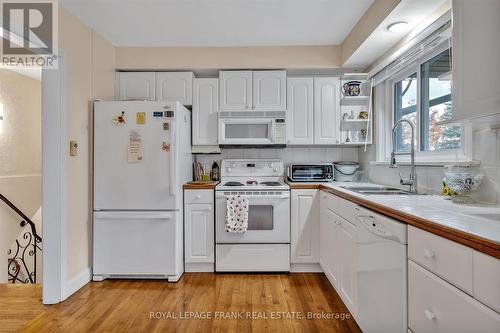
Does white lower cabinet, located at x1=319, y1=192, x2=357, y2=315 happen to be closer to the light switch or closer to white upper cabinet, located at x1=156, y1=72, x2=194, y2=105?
white upper cabinet, located at x1=156, y1=72, x2=194, y2=105

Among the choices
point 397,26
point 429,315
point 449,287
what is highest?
point 397,26

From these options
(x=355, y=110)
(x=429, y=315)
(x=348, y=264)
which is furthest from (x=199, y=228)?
(x=355, y=110)

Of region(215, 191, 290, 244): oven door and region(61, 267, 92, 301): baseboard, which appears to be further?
region(215, 191, 290, 244): oven door

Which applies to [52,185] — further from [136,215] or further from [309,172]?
[309,172]

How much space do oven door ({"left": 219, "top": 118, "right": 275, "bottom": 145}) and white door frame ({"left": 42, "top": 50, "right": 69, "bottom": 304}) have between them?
4.79 ft

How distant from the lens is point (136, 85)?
2963 mm

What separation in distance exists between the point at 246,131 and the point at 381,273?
1983mm

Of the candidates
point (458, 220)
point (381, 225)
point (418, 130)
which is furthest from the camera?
point (418, 130)

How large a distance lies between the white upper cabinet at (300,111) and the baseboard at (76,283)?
7.87 feet

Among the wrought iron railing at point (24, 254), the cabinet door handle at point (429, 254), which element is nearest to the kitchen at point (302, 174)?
the cabinet door handle at point (429, 254)

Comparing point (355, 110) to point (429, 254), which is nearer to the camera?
point (429, 254)

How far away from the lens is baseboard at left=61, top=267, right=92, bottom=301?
2166 millimetres

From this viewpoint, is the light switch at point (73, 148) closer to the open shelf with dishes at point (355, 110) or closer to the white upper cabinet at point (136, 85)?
the white upper cabinet at point (136, 85)

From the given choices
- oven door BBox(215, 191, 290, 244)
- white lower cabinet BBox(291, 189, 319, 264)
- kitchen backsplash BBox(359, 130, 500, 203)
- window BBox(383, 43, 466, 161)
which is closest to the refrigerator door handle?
oven door BBox(215, 191, 290, 244)
